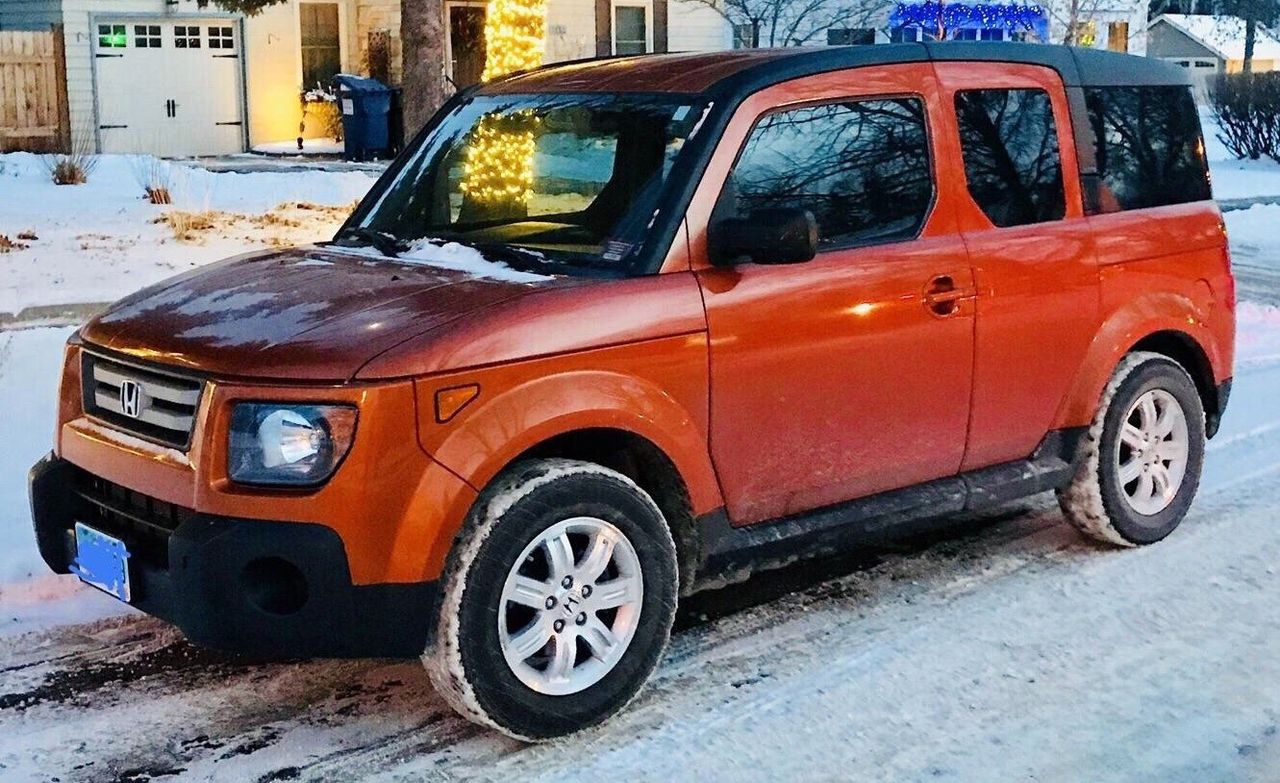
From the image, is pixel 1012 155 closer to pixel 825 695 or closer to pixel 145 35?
pixel 825 695

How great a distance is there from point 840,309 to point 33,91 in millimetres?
22189

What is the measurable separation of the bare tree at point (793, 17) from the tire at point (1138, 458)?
72.8ft

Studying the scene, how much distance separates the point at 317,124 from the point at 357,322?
75.6 ft

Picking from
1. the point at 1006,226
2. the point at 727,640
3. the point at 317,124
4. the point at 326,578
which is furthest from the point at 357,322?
the point at 317,124

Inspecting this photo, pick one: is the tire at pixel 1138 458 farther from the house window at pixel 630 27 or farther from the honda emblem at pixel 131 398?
the house window at pixel 630 27

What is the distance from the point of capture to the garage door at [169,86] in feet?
80.7

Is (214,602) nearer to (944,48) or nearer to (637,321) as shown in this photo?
(637,321)

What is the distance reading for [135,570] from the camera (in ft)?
13.8

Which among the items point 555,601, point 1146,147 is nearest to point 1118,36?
point 1146,147

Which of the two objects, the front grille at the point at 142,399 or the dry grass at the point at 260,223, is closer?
the front grille at the point at 142,399

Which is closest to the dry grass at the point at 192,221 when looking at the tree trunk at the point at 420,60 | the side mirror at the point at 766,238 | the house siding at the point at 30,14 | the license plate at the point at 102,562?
the tree trunk at the point at 420,60

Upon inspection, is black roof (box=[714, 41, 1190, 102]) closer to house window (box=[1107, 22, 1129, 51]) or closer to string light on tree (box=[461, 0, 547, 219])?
string light on tree (box=[461, 0, 547, 219])

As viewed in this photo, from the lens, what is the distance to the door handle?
17.0 ft

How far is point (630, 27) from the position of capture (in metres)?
29.2
